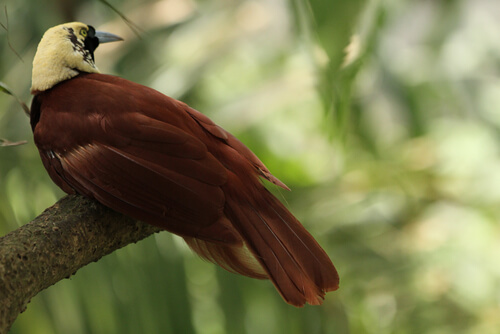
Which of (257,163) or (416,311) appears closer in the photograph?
(257,163)

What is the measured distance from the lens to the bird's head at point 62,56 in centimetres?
116

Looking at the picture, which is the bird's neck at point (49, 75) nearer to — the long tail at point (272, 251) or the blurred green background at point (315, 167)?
the blurred green background at point (315, 167)

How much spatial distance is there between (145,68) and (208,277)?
84cm

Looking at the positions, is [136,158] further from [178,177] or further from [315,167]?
[315,167]

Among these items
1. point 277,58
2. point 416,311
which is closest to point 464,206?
point 416,311

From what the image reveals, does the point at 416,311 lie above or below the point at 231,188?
below

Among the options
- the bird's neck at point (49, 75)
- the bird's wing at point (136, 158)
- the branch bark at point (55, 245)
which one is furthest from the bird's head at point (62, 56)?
the branch bark at point (55, 245)

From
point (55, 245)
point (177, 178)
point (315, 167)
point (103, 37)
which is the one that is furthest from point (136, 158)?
point (315, 167)

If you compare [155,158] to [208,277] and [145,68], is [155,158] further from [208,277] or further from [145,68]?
[145,68]

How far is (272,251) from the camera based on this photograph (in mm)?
938

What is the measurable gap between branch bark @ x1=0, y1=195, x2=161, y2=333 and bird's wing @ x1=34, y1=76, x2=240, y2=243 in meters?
0.04

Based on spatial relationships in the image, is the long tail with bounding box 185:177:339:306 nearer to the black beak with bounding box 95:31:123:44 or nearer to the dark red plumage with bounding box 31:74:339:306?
the dark red plumage with bounding box 31:74:339:306

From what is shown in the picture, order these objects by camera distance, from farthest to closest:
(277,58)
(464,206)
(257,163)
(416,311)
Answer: (277,58)
(464,206)
(416,311)
(257,163)

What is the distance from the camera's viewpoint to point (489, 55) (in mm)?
2459
